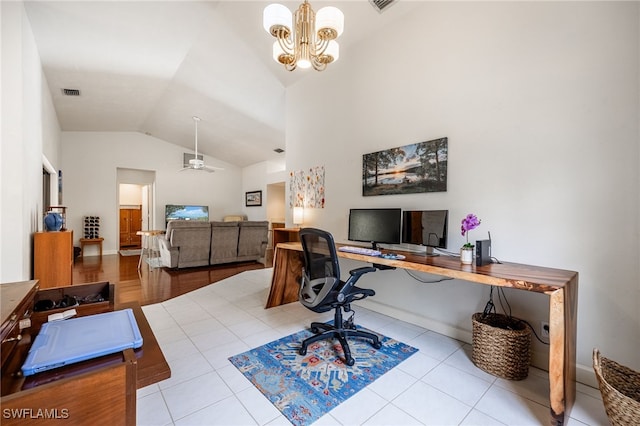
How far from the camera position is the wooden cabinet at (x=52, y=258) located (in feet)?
10.6

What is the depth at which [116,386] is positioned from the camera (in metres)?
0.64

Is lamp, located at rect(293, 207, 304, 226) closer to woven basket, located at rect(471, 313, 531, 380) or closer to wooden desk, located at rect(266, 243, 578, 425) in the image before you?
wooden desk, located at rect(266, 243, 578, 425)

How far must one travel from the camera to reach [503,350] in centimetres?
190

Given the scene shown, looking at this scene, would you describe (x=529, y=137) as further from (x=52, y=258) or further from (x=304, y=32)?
(x=52, y=258)

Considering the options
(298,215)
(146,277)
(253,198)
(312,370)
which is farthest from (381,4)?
(253,198)

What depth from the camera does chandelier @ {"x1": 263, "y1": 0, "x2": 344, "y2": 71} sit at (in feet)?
6.82

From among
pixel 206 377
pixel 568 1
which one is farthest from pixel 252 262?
pixel 568 1

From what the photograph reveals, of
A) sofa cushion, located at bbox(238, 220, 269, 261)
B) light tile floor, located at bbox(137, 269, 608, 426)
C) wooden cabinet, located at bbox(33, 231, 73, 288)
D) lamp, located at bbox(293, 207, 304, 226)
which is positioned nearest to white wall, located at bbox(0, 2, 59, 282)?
wooden cabinet, located at bbox(33, 231, 73, 288)

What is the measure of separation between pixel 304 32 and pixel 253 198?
7267 mm

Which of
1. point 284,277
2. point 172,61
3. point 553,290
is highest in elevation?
point 172,61

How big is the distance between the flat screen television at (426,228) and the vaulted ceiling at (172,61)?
2114mm

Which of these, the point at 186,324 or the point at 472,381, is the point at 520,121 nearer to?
the point at 472,381

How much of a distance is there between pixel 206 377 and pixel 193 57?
4.52m

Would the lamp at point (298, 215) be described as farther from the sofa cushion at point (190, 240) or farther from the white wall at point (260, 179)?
the white wall at point (260, 179)
